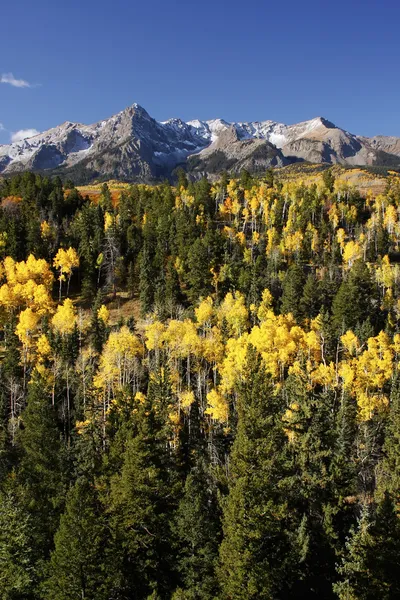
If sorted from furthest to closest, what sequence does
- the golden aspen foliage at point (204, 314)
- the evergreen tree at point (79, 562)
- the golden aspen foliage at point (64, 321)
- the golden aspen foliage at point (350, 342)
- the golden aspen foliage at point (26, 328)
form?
the golden aspen foliage at point (204, 314)
the golden aspen foliage at point (64, 321)
the golden aspen foliage at point (26, 328)
the golden aspen foliage at point (350, 342)
the evergreen tree at point (79, 562)

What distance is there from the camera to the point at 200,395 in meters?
60.1

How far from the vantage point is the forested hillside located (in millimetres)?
23484

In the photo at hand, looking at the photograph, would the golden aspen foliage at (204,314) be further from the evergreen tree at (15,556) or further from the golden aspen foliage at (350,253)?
the evergreen tree at (15,556)

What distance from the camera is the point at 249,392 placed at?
22.4 meters

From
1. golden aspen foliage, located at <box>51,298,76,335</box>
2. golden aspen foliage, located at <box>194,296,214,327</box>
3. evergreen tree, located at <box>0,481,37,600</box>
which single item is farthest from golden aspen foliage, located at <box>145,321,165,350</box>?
evergreen tree, located at <box>0,481,37,600</box>

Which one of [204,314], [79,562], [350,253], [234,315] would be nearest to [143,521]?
[79,562]

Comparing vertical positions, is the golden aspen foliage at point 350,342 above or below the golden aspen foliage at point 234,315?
below

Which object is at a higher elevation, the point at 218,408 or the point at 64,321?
the point at 64,321

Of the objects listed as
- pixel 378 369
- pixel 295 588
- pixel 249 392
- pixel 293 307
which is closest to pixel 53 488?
pixel 295 588

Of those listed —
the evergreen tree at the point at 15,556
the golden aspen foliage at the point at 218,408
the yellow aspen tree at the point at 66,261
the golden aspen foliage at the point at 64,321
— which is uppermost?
the yellow aspen tree at the point at 66,261

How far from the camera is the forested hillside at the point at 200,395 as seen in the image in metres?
23.5

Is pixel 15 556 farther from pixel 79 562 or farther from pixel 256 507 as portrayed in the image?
pixel 256 507

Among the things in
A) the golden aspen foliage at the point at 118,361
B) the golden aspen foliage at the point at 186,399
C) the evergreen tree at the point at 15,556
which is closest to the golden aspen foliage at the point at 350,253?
the golden aspen foliage at the point at 118,361

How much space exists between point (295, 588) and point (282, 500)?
23.3 feet
